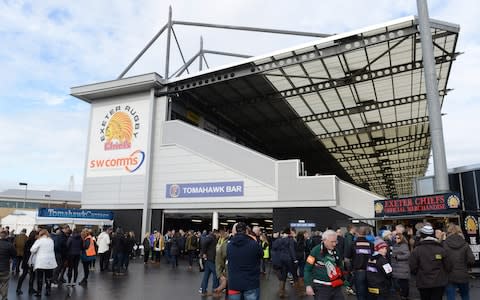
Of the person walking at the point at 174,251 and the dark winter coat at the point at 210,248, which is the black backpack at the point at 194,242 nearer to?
the person walking at the point at 174,251

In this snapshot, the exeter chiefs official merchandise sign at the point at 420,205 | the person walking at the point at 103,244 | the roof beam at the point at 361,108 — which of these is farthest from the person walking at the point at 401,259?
the roof beam at the point at 361,108

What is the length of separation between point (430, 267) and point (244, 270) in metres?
2.73

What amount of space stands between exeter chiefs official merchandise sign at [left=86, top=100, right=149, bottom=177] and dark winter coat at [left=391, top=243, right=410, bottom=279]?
19172 mm

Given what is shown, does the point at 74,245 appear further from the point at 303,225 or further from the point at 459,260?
the point at 303,225

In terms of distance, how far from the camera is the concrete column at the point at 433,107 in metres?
14.9

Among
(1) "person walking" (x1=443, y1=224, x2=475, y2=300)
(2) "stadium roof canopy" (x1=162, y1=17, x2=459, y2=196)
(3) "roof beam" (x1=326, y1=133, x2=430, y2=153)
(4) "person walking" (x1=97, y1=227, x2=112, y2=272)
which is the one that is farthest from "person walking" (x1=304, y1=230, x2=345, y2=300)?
(3) "roof beam" (x1=326, y1=133, x2=430, y2=153)

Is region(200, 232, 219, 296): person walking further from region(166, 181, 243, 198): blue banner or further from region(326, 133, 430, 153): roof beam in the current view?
region(326, 133, 430, 153): roof beam

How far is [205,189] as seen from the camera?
2344 centimetres

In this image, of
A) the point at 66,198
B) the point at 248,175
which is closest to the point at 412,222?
the point at 248,175

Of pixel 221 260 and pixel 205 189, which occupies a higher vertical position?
pixel 205 189

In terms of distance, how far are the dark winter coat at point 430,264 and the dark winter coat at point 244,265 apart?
2467mm

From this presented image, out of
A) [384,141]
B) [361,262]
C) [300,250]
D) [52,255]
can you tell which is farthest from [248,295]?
[384,141]

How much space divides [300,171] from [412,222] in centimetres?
847

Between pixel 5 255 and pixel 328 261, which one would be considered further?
pixel 5 255
